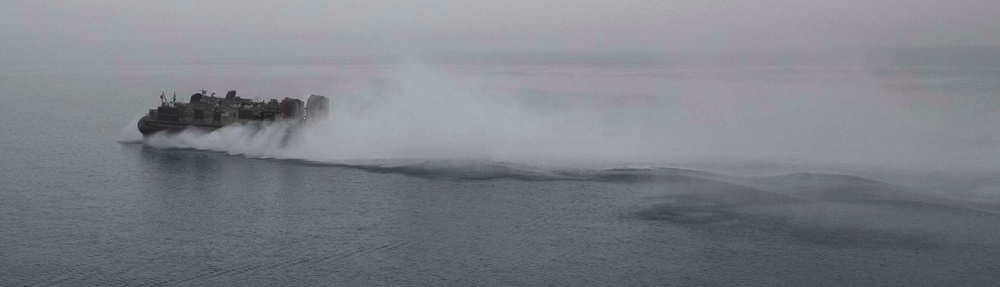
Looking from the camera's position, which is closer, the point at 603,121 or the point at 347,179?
the point at 347,179

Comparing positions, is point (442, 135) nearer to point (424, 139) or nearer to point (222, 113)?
point (424, 139)

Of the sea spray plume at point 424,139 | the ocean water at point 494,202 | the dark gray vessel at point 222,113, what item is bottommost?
the ocean water at point 494,202

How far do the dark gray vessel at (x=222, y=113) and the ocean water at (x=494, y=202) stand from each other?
74 cm

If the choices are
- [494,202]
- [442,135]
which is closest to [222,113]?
[442,135]

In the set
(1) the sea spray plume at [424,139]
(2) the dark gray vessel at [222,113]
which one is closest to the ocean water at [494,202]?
(1) the sea spray plume at [424,139]

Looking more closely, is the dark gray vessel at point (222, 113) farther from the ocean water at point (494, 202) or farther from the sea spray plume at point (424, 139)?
the ocean water at point (494, 202)

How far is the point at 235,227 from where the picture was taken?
28062mm

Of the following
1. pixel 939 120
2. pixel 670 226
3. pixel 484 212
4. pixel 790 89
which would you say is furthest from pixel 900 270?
pixel 790 89

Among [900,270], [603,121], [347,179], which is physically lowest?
[900,270]

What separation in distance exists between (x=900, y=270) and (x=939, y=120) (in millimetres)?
45823

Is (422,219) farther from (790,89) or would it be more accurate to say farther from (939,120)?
(790,89)

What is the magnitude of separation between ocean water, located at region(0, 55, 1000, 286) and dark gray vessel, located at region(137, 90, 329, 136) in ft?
2.43

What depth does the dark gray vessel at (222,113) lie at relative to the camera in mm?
45188

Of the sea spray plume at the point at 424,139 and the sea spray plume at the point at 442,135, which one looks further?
the sea spray plume at the point at 442,135
